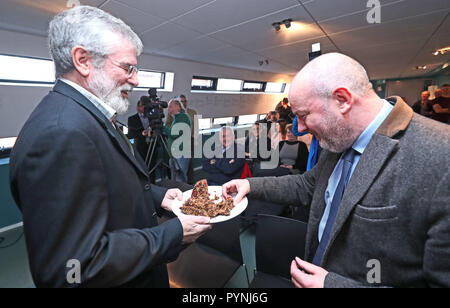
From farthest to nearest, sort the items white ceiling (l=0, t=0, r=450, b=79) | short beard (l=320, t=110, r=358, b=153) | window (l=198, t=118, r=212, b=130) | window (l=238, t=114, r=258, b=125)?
window (l=238, t=114, r=258, b=125), window (l=198, t=118, r=212, b=130), white ceiling (l=0, t=0, r=450, b=79), short beard (l=320, t=110, r=358, b=153)

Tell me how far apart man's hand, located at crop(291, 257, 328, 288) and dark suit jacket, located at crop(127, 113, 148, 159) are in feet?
12.2

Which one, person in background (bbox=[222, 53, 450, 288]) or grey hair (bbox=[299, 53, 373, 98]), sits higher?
grey hair (bbox=[299, 53, 373, 98])

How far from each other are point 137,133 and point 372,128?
3987mm

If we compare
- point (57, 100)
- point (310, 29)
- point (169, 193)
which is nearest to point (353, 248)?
point (169, 193)

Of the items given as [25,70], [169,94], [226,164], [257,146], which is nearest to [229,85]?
[169,94]

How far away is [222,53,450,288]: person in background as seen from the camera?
637mm

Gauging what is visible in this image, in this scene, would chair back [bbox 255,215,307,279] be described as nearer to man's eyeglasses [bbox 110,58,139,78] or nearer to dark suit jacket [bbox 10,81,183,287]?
dark suit jacket [bbox 10,81,183,287]

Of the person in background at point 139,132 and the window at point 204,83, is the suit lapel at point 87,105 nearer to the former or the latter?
the person in background at point 139,132

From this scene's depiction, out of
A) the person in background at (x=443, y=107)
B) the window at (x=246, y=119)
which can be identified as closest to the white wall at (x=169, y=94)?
the window at (x=246, y=119)

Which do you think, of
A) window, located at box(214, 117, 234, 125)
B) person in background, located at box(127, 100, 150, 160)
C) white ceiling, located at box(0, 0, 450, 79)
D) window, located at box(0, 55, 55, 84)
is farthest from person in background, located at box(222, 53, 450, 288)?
window, located at box(214, 117, 234, 125)

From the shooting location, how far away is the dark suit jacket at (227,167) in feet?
9.51
